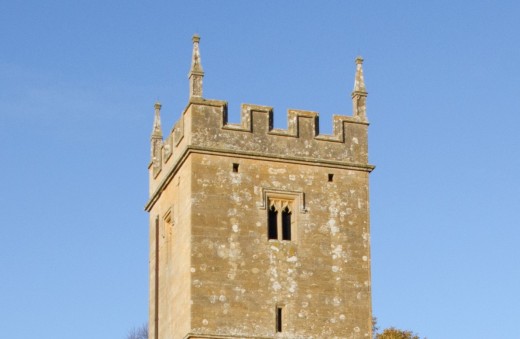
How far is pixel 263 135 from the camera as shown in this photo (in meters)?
38.6

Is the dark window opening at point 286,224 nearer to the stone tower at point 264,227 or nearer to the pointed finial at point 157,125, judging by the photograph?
the stone tower at point 264,227

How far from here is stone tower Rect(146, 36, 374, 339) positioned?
36781mm

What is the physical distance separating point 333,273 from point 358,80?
6029 mm

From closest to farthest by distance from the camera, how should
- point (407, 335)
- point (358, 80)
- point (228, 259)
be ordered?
point (228, 259) → point (358, 80) → point (407, 335)

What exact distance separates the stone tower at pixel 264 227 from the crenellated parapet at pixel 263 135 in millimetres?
28

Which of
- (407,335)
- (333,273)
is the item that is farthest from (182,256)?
(407,335)

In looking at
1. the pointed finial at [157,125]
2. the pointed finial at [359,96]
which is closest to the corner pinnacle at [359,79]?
the pointed finial at [359,96]

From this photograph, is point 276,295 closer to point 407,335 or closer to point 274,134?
point 274,134

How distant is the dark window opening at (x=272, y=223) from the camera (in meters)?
37.9

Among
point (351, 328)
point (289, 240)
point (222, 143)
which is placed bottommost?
point (351, 328)

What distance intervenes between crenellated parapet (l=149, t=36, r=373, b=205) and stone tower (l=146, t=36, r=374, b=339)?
3 cm

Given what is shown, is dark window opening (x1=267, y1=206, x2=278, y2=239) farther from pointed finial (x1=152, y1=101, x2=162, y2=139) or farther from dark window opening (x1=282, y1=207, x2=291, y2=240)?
pointed finial (x1=152, y1=101, x2=162, y2=139)

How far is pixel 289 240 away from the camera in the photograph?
38.0 metres

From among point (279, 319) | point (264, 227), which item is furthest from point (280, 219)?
point (279, 319)
